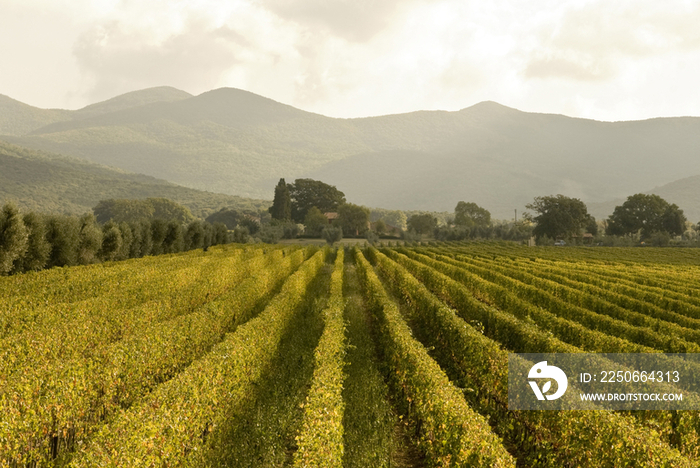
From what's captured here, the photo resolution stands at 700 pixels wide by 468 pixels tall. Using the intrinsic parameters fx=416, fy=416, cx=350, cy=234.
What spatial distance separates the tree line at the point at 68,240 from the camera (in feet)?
91.1

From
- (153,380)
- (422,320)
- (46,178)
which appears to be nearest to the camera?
(153,380)

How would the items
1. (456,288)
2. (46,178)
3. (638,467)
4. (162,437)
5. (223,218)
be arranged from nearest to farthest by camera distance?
(638,467), (162,437), (456,288), (223,218), (46,178)

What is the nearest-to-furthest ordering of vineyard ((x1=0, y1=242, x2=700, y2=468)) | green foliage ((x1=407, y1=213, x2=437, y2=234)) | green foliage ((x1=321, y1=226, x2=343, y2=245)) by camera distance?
vineyard ((x1=0, y1=242, x2=700, y2=468)) → green foliage ((x1=321, y1=226, x2=343, y2=245)) → green foliage ((x1=407, y1=213, x2=437, y2=234))

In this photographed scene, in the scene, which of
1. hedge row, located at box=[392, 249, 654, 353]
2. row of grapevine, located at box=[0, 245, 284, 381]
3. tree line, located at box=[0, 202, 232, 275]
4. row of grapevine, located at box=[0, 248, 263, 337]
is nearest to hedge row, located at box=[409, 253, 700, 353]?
hedge row, located at box=[392, 249, 654, 353]

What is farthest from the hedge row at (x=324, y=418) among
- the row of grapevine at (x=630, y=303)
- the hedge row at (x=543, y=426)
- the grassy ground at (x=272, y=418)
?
the row of grapevine at (x=630, y=303)

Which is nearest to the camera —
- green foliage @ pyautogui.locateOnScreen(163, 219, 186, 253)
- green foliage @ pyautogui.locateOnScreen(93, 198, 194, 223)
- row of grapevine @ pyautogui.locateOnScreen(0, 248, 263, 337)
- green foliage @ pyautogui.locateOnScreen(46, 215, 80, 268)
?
row of grapevine @ pyautogui.locateOnScreen(0, 248, 263, 337)

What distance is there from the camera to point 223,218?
14688 cm

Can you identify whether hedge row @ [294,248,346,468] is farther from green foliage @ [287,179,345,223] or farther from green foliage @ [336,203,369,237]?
green foliage @ [287,179,345,223]

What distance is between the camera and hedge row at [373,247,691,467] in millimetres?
6379

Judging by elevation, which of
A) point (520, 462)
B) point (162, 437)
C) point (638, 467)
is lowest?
point (520, 462)

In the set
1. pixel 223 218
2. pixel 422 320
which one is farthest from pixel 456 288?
pixel 223 218

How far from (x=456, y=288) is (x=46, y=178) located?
628ft

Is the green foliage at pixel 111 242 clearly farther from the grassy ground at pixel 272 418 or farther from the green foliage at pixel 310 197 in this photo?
the green foliage at pixel 310 197

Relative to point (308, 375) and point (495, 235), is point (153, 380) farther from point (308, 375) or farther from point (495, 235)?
point (495, 235)
